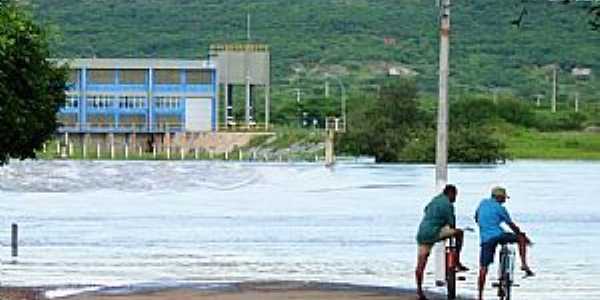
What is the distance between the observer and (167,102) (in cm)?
15300

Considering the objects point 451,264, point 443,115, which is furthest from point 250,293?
point 443,115

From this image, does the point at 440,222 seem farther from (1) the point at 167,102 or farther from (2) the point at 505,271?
(1) the point at 167,102

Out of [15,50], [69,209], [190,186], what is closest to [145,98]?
[190,186]

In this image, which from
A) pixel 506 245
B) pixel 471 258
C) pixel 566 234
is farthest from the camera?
pixel 566 234

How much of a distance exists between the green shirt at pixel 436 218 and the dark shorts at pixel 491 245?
73 cm

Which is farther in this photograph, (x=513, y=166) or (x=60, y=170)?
(x=513, y=166)

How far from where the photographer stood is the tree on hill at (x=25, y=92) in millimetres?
26234

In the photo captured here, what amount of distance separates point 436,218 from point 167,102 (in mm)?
130365

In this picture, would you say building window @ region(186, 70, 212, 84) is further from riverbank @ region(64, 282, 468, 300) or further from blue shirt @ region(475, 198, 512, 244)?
blue shirt @ region(475, 198, 512, 244)

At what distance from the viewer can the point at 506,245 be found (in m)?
22.5

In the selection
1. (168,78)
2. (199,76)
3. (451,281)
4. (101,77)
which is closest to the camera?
(451,281)

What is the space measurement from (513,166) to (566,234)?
79.7 metres

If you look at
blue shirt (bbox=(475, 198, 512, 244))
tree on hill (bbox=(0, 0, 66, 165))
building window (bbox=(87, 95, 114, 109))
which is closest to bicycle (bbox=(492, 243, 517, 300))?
blue shirt (bbox=(475, 198, 512, 244))

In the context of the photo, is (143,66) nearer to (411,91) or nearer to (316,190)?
(411,91)
